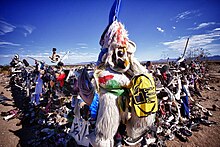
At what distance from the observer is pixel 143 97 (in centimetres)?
147

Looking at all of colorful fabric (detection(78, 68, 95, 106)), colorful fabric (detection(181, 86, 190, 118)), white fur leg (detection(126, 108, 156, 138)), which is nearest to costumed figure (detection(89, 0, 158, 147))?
white fur leg (detection(126, 108, 156, 138))

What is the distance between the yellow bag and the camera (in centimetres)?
146

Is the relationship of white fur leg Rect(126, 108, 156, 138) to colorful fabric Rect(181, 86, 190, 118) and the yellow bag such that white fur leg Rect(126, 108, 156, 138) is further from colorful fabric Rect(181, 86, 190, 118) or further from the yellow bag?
colorful fabric Rect(181, 86, 190, 118)

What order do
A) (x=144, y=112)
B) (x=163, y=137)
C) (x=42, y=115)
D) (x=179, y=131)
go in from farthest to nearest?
1. (x=42, y=115)
2. (x=179, y=131)
3. (x=163, y=137)
4. (x=144, y=112)

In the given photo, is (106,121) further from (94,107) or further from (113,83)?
(113,83)

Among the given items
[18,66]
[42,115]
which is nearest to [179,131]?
[42,115]

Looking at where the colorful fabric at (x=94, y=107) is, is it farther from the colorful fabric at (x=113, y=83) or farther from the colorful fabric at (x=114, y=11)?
the colorful fabric at (x=114, y=11)

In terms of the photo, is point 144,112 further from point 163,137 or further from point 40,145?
→ point 40,145

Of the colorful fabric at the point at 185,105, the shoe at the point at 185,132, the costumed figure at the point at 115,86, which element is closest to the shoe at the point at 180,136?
the shoe at the point at 185,132

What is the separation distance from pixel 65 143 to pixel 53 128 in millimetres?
844

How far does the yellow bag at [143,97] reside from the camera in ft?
4.79

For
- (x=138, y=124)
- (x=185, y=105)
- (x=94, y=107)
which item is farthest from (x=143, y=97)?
(x=185, y=105)

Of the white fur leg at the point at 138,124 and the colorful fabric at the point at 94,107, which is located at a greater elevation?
the colorful fabric at the point at 94,107

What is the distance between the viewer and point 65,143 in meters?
2.74
